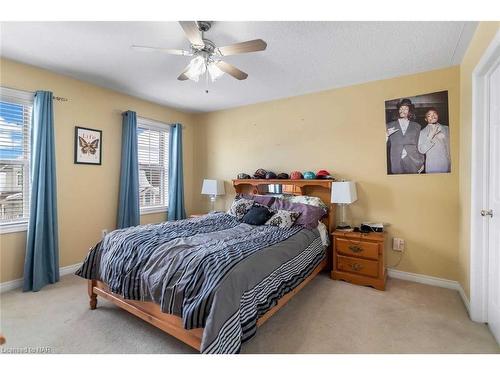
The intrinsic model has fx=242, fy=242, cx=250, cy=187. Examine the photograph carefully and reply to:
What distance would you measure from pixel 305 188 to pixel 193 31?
2.46m

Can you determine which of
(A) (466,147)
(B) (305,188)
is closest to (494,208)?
(A) (466,147)

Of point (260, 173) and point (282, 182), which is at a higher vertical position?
point (260, 173)

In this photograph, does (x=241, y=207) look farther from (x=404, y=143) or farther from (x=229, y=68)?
(x=404, y=143)

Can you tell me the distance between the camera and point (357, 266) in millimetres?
2807

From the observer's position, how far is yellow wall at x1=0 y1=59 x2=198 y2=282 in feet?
8.83

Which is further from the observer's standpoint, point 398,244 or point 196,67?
point 398,244

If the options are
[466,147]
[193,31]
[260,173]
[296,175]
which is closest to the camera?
[193,31]

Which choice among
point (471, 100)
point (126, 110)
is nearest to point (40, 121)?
point (126, 110)

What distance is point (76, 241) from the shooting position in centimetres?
318

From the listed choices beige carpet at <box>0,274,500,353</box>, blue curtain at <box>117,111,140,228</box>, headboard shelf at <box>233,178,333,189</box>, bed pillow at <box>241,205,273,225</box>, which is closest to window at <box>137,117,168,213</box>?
blue curtain at <box>117,111,140,228</box>

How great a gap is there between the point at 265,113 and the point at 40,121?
9.62 feet

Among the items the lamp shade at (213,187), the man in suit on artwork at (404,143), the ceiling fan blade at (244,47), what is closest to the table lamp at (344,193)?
the man in suit on artwork at (404,143)

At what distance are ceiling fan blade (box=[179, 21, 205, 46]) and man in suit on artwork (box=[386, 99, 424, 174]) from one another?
8.03 feet

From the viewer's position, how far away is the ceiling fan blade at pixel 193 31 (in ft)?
5.27
